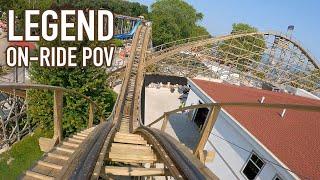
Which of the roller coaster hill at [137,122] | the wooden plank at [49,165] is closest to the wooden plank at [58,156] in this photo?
the roller coaster hill at [137,122]

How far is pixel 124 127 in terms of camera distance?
50.6 feet

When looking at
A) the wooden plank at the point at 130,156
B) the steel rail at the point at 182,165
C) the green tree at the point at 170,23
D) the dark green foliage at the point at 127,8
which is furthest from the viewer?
the dark green foliage at the point at 127,8

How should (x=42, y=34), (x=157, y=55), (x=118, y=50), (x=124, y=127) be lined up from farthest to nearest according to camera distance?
(x=118, y=50), (x=157, y=55), (x=42, y=34), (x=124, y=127)

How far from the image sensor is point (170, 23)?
5725 cm

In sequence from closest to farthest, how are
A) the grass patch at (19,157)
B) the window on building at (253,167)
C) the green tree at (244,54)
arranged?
the window on building at (253,167), the grass patch at (19,157), the green tree at (244,54)

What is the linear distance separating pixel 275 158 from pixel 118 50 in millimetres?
37088

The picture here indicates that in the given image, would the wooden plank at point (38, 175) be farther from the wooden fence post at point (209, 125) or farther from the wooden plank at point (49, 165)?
the wooden fence post at point (209, 125)

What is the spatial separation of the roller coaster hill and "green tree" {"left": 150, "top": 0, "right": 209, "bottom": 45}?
5.31 metres

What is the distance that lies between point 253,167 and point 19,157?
11.0 metres

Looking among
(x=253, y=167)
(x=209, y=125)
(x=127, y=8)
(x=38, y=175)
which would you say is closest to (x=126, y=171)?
(x=38, y=175)

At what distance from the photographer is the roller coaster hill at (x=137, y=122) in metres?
4.43

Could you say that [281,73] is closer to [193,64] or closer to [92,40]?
[193,64]

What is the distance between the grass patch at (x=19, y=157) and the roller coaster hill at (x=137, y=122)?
836 millimetres


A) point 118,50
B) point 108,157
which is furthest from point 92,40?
point 118,50
